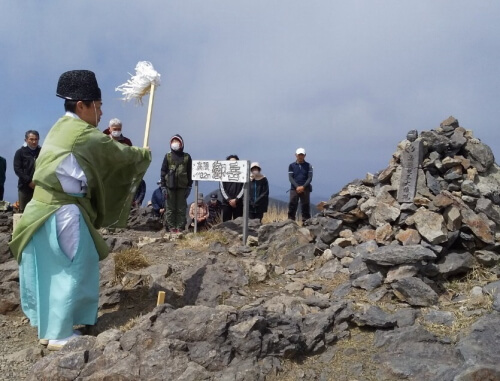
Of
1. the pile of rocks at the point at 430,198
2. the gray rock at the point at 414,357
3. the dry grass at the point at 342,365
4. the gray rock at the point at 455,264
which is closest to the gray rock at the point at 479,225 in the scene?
the pile of rocks at the point at 430,198

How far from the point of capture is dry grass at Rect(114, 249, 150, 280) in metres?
6.62

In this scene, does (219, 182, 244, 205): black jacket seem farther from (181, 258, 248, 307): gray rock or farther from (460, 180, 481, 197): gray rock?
(460, 180, 481, 197): gray rock

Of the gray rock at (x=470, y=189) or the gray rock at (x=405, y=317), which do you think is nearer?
the gray rock at (x=405, y=317)

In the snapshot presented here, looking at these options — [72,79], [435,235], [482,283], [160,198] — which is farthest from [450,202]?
[160,198]

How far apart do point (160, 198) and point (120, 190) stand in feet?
25.8

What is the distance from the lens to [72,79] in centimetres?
511

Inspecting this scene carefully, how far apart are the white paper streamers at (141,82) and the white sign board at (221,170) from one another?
3.28 meters

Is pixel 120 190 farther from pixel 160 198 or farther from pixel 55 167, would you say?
pixel 160 198

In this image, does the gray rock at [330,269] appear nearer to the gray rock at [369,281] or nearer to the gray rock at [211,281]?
the gray rock at [369,281]

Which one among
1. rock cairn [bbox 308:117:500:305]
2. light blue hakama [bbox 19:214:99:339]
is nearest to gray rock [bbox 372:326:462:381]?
rock cairn [bbox 308:117:500:305]

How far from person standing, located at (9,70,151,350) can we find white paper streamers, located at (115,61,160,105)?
2.55 feet

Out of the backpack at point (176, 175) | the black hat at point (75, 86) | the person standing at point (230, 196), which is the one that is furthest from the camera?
the person standing at point (230, 196)

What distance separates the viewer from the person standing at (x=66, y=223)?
489 centimetres

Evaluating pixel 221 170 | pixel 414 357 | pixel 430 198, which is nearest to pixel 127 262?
pixel 221 170
